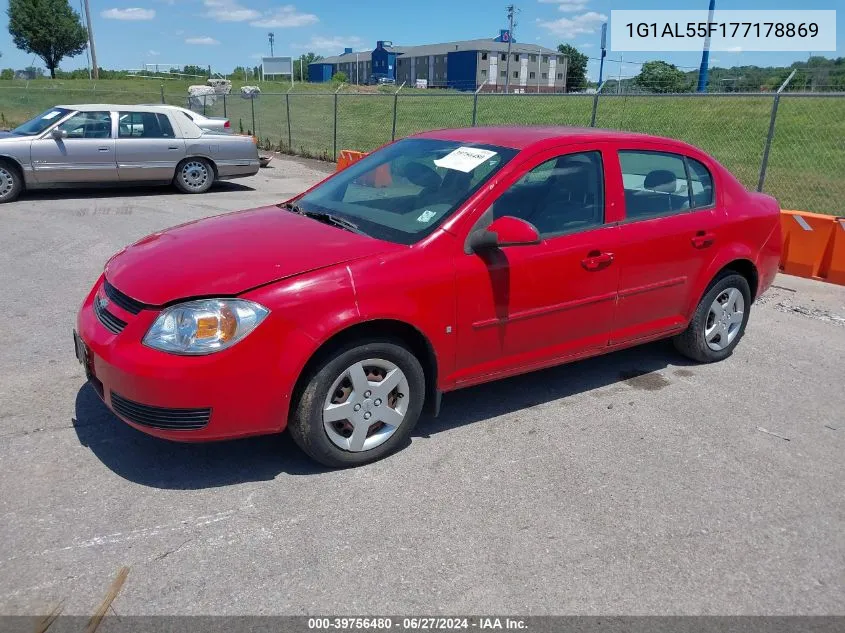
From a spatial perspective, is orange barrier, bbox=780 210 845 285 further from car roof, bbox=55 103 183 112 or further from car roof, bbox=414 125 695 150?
car roof, bbox=55 103 183 112

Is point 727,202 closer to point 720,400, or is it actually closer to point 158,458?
point 720,400

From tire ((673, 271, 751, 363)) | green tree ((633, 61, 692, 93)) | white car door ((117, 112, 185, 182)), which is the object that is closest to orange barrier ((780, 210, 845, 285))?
tire ((673, 271, 751, 363))

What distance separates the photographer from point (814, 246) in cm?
774

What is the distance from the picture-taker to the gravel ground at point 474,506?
276cm

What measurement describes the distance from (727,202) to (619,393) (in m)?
1.62

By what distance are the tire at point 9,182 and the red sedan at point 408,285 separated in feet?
29.4

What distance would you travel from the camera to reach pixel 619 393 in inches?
186

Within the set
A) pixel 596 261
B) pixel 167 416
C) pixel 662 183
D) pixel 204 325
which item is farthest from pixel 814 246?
pixel 167 416

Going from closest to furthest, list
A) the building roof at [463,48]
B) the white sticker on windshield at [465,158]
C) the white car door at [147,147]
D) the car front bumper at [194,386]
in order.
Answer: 1. the car front bumper at [194,386]
2. the white sticker on windshield at [465,158]
3. the white car door at [147,147]
4. the building roof at [463,48]

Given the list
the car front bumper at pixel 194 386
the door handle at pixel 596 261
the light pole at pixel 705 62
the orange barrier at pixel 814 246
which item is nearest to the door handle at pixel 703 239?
the door handle at pixel 596 261

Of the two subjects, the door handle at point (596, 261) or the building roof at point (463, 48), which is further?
the building roof at point (463, 48)

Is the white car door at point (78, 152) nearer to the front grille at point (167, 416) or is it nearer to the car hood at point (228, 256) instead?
the car hood at point (228, 256)

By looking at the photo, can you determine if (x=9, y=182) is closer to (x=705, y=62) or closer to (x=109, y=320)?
(x=109, y=320)

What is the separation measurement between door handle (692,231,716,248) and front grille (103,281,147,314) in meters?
3.48
